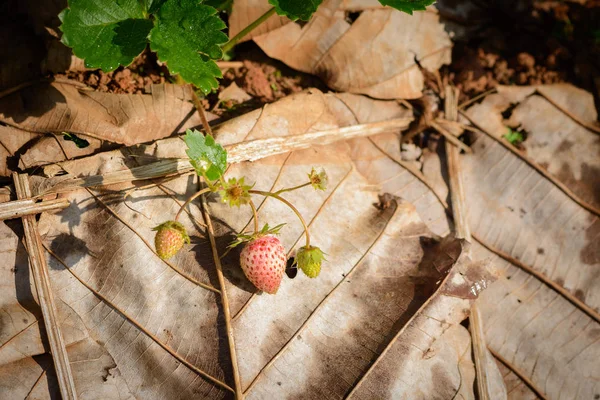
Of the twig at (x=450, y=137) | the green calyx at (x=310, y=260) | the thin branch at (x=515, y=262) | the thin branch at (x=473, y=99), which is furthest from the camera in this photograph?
the thin branch at (x=473, y=99)

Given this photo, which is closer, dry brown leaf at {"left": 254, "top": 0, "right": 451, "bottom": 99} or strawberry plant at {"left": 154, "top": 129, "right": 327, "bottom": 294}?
strawberry plant at {"left": 154, "top": 129, "right": 327, "bottom": 294}

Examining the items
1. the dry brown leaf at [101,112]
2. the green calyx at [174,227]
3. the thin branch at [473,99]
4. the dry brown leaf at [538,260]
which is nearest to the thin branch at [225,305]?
the green calyx at [174,227]

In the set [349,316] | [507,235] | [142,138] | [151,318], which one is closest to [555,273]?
[507,235]

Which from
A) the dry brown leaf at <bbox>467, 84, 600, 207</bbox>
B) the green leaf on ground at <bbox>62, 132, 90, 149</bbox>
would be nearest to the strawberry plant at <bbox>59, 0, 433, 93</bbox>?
the green leaf on ground at <bbox>62, 132, 90, 149</bbox>

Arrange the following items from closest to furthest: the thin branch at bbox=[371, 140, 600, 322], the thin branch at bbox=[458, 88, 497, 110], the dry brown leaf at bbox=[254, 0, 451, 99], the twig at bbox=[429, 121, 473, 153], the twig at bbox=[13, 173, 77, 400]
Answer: the twig at bbox=[13, 173, 77, 400] → the thin branch at bbox=[371, 140, 600, 322] → the dry brown leaf at bbox=[254, 0, 451, 99] → the twig at bbox=[429, 121, 473, 153] → the thin branch at bbox=[458, 88, 497, 110]

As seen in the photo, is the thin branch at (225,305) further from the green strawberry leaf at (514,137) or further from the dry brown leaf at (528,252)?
the green strawberry leaf at (514,137)

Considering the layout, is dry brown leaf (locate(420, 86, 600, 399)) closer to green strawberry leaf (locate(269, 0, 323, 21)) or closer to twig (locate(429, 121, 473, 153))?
twig (locate(429, 121, 473, 153))

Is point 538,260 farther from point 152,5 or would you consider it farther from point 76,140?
point 76,140
